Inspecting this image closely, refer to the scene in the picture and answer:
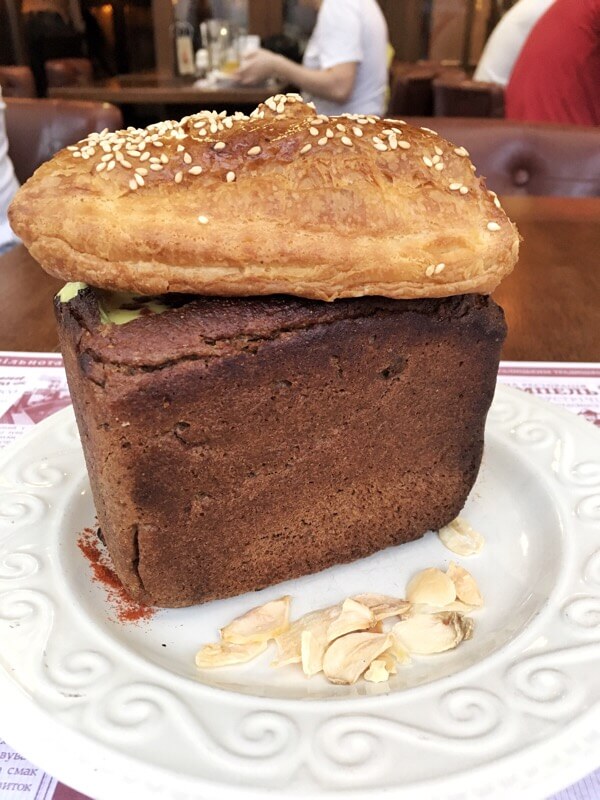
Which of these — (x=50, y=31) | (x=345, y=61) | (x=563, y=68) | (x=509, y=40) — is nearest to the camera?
(x=563, y=68)

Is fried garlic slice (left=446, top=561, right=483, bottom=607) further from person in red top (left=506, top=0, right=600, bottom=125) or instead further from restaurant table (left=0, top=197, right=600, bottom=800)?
person in red top (left=506, top=0, right=600, bottom=125)

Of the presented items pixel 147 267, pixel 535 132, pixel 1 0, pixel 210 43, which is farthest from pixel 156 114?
pixel 147 267

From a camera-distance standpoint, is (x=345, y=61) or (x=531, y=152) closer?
(x=531, y=152)

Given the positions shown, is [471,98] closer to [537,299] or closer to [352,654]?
[537,299]

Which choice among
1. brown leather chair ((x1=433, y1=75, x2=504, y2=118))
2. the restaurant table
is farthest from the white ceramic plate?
brown leather chair ((x1=433, y1=75, x2=504, y2=118))

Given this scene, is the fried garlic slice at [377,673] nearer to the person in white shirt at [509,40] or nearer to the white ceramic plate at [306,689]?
the white ceramic plate at [306,689]

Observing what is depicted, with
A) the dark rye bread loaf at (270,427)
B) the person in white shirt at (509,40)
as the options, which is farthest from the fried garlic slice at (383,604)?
the person in white shirt at (509,40)

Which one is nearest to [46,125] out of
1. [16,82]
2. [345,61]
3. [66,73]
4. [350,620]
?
[345,61]

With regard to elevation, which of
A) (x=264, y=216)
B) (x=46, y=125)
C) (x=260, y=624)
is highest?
(x=264, y=216)
